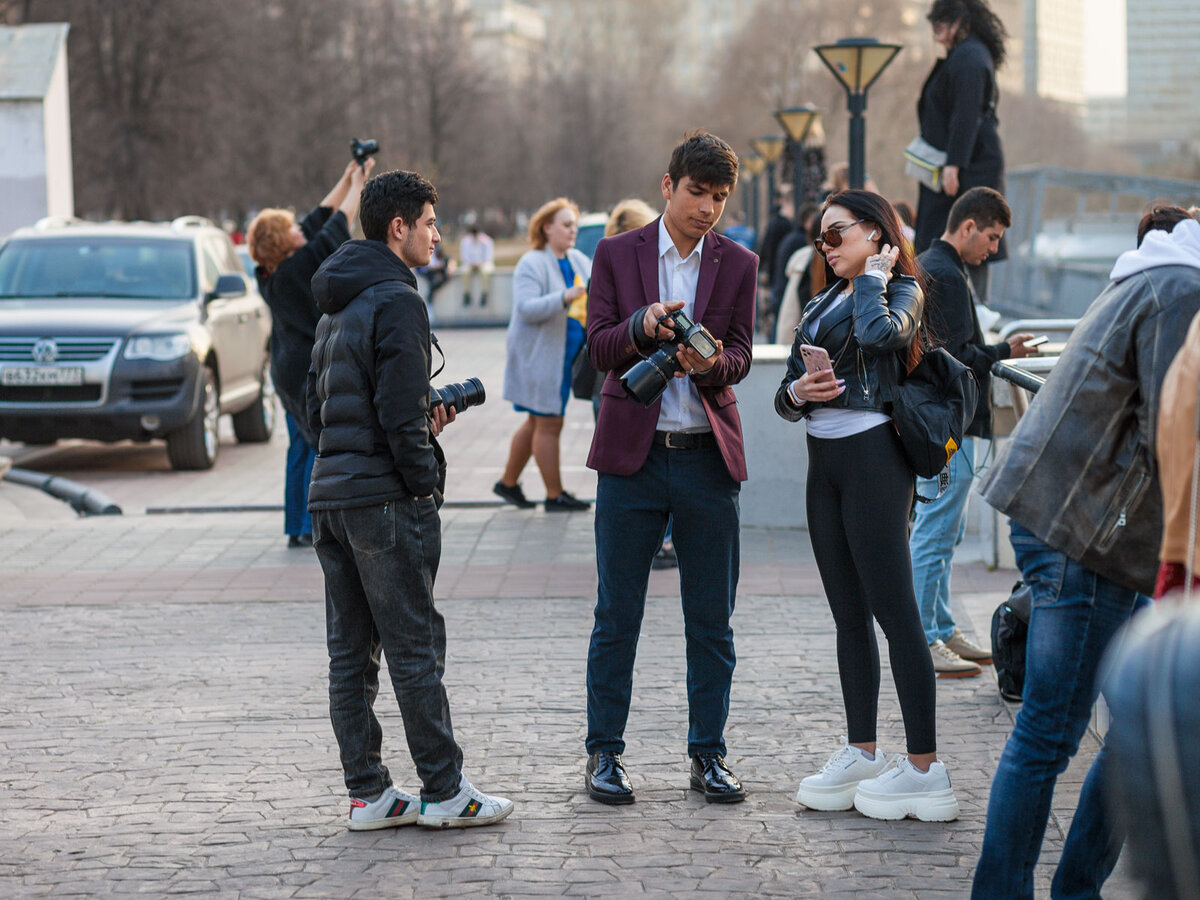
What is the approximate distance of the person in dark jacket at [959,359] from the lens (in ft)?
18.4

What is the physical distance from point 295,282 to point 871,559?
4.49 m

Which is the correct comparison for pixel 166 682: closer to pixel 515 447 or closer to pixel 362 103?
pixel 515 447

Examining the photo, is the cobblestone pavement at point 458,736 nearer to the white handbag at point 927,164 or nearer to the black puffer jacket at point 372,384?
the black puffer jacket at point 372,384

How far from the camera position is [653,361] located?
4.42 meters

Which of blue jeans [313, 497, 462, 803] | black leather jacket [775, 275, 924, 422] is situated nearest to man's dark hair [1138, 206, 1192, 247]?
black leather jacket [775, 275, 924, 422]

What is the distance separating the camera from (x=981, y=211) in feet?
18.9

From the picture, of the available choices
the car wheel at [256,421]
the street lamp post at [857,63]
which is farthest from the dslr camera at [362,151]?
the car wheel at [256,421]

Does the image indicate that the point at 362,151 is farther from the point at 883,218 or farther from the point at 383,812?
the point at 383,812

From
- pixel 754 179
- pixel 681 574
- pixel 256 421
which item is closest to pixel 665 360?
pixel 681 574

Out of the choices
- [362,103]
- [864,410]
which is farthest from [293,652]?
[362,103]

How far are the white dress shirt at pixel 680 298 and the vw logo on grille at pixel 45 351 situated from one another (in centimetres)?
853

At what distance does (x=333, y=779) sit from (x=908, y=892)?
1.90 m

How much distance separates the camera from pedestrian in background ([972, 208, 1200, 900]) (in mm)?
3361

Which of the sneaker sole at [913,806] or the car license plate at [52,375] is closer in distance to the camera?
the sneaker sole at [913,806]
